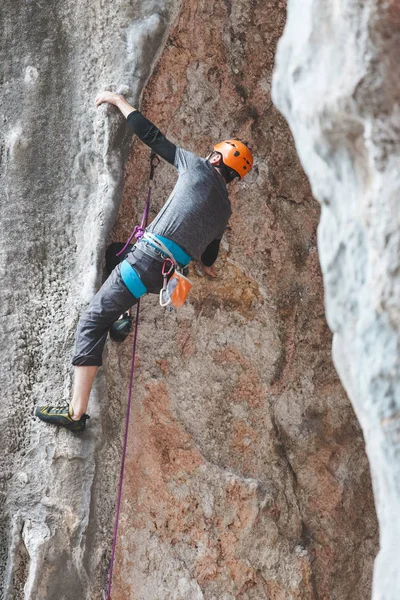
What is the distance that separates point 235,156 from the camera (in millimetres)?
4109

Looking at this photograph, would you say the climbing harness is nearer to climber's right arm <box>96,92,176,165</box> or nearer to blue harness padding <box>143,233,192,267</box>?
blue harness padding <box>143,233,192,267</box>

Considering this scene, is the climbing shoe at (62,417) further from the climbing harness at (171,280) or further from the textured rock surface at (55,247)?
the climbing harness at (171,280)

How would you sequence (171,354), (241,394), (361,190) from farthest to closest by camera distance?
(241,394) < (171,354) < (361,190)

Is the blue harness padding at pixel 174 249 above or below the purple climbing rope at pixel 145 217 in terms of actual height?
below

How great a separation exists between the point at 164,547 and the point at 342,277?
2376 millimetres

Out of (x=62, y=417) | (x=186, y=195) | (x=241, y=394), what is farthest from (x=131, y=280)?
(x=241, y=394)

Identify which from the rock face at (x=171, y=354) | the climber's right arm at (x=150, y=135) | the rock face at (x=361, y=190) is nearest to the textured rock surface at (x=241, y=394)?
the rock face at (x=171, y=354)

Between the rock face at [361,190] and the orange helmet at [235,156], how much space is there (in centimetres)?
127

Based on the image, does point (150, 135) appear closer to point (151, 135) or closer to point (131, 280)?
point (151, 135)

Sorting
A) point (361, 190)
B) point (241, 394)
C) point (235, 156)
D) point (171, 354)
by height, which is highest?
point (235, 156)

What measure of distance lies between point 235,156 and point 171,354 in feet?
3.98

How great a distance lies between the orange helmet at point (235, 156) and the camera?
4.11m

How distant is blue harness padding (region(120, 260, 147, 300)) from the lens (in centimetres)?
399

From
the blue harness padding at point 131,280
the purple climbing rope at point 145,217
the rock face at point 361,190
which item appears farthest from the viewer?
the purple climbing rope at point 145,217
